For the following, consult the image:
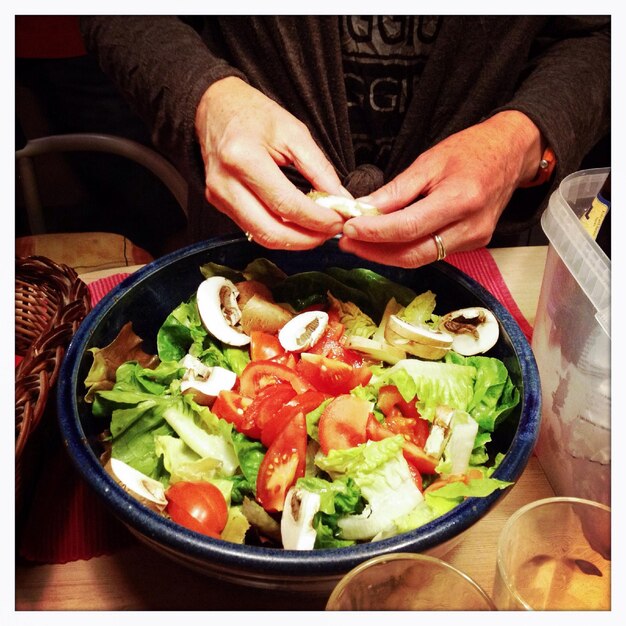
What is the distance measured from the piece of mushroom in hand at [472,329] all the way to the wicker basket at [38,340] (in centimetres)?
63

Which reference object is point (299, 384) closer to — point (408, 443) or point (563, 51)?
point (408, 443)

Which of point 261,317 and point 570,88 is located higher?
point 570,88

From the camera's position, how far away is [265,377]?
99 cm

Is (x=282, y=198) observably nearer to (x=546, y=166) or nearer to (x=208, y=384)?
(x=208, y=384)

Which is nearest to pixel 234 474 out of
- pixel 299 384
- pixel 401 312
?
pixel 299 384

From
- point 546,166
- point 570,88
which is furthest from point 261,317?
point 570,88

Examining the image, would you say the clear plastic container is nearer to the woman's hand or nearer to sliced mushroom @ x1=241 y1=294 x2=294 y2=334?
the woman's hand

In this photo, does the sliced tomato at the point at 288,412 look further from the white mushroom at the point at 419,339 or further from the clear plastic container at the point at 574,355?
the clear plastic container at the point at 574,355

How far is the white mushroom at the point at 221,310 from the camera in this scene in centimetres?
105

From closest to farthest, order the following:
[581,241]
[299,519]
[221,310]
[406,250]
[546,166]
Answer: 1. [299,519]
2. [581,241]
3. [406,250]
4. [221,310]
5. [546,166]

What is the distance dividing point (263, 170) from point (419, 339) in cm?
38

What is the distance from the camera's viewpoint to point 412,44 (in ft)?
4.36

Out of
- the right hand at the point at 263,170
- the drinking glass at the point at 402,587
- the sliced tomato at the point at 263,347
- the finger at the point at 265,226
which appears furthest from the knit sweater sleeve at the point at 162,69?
the drinking glass at the point at 402,587

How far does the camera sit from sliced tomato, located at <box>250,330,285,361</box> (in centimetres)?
105
